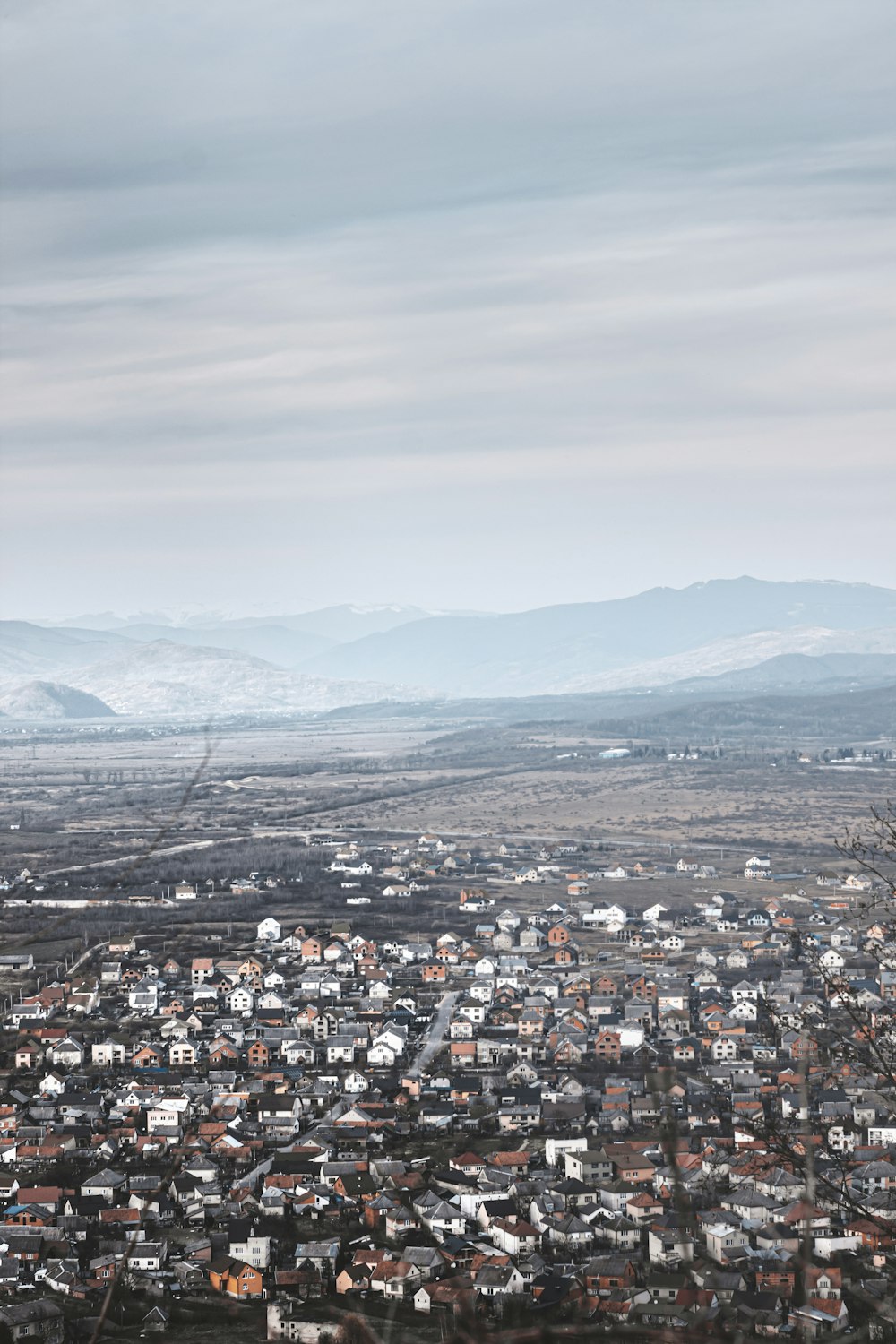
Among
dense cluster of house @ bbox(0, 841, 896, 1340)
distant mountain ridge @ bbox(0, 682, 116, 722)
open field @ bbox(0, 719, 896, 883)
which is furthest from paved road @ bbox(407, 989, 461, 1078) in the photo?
distant mountain ridge @ bbox(0, 682, 116, 722)

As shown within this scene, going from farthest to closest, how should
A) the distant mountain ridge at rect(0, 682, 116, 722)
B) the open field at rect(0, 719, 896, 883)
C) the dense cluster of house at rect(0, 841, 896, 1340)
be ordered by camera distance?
1. the distant mountain ridge at rect(0, 682, 116, 722)
2. the open field at rect(0, 719, 896, 883)
3. the dense cluster of house at rect(0, 841, 896, 1340)

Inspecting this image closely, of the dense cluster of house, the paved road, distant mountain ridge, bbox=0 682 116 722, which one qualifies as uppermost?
distant mountain ridge, bbox=0 682 116 722

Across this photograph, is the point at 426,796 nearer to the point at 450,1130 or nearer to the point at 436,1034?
the point at 436,1034

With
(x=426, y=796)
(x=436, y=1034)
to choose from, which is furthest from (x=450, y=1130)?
(x=426, y=796)

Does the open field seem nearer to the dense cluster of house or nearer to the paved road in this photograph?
the paved road

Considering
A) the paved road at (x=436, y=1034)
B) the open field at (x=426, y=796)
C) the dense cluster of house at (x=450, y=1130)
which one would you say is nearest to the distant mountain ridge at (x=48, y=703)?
the open field at (x=426, y=796)

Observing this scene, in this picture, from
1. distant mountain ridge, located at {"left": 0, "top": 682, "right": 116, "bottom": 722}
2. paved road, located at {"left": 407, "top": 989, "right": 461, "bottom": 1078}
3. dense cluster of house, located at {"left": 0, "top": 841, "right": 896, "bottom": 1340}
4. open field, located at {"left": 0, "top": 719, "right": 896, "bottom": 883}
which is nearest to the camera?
dense cluster of house, located at {"left": 0, "top": 841, "right": 896, "bottom": 1340}

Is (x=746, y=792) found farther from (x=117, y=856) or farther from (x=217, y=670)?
→ (x=217, y=670)

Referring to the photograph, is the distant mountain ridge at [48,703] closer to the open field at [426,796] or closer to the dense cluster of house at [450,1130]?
the open field at [426,796]
